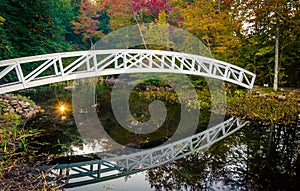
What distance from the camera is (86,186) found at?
350cm

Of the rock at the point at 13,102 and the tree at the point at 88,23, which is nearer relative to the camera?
the rock at the point at 13,102

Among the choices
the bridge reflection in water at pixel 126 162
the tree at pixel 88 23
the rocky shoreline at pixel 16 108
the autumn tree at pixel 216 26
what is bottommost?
the bridge reflection in water at pixel 126 162

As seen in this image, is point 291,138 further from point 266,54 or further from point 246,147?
point 266,54

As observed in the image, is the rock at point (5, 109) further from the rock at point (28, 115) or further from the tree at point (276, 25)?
the tree at point (276, 25)

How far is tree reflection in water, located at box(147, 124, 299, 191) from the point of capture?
344 cm

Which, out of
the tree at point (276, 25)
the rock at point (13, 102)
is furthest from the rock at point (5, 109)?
the tree at point (276, 25)

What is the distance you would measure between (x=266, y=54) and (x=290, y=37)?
1.28 meters

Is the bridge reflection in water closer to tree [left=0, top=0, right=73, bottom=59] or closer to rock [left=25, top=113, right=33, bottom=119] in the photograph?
rock [left=25, top=113, right=33, bottom=119]

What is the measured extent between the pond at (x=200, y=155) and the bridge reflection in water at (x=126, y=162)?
134mm

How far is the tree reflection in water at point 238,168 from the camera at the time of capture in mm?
3436

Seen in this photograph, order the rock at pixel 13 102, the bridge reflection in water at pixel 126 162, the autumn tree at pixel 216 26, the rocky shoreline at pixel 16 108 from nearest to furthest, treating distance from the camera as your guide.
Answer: the bridge reflection in water at pixel 126 162
the rocky shoreline at pixel 16 108
the rock at pixel 13 102
the autumn tree at pixel 216 26

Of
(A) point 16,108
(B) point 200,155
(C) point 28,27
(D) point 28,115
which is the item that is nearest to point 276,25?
(B) point 200,155

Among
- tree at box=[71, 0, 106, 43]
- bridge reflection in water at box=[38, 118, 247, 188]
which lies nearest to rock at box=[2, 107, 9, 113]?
bridge reflection in water at box=[38, 118, 247, 188]

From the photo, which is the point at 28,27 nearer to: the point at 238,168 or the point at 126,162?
the point at 126,162
